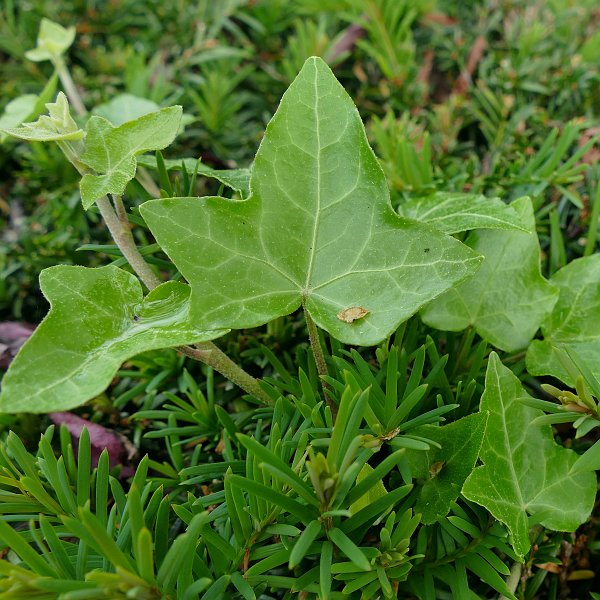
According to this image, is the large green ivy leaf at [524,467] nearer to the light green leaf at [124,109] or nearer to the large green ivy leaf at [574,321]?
the large green ivy leaf at [574,321]

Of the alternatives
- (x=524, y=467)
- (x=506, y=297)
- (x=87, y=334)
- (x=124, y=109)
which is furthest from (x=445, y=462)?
(x=124, y=109)

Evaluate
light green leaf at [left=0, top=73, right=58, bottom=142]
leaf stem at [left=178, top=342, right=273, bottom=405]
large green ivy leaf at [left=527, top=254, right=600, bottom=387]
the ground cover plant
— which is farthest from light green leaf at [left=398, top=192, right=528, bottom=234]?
light green leaf at [left=0, top=73, right=58, bottom=142]

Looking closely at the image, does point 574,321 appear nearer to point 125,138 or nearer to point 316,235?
point 316,235

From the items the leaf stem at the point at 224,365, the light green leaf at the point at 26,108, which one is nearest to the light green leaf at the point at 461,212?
the leaf stem at the point at 224,365

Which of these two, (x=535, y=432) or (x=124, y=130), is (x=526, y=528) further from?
(x=124, y=130)

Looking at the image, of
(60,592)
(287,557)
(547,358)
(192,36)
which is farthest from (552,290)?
(192,36)

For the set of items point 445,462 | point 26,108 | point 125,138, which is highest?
point 125,138
